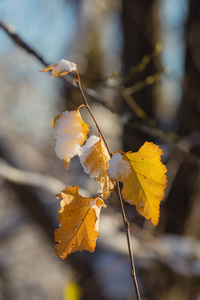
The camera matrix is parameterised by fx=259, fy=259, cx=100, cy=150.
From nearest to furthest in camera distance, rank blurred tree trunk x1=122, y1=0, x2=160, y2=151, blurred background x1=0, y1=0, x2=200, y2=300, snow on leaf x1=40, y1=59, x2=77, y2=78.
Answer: snow on leaf x1=40, y1=59, x2=77, y2=78 < blurred background x1=0, y1=0, x2=200, y2=300 < blurred tree trunk x1=122, y1=0, x2=160, y2=151

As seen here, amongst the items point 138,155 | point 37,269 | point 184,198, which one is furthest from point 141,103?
point 37,269

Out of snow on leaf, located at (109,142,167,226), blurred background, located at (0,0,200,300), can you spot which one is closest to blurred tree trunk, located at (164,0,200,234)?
blurred background, located at (0,0,200,300)

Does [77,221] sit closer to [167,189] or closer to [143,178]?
[143,178]

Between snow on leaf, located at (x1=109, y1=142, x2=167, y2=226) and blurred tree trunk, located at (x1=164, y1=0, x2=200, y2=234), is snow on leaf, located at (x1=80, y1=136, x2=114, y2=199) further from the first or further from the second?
blurred tree trunk, located at (x1=164, y1=0, x2=200, y2=234)

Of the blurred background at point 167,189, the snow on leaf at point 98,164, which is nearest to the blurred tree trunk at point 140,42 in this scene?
the blurred background at point 167,189

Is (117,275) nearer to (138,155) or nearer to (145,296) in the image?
(145,296)

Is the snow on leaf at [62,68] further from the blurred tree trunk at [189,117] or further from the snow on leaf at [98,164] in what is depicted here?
the blurred tree trunk at [189,117]

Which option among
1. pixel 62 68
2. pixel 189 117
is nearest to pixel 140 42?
pixel 189 117

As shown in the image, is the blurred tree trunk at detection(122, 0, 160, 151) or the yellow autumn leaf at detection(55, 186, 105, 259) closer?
the yellow autumn leaf at detection(55, 186, 105, 259)
